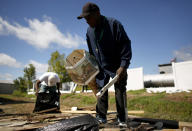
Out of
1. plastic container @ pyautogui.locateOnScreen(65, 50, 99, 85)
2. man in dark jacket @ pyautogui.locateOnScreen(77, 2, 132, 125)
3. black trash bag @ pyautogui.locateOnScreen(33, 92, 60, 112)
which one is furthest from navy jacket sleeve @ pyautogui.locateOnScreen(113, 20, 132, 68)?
black trash bag @ pyautogui.locateOnScreen(33, 92, 60, 112)

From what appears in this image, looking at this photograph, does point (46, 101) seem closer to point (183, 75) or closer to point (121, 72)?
point (121, 72)

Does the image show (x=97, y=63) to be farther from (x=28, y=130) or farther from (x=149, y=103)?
(x=149, y=103)

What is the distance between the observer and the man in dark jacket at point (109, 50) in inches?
80.1

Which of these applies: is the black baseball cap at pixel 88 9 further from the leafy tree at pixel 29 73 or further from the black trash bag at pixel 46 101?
the leafy tree at pixel 29 73

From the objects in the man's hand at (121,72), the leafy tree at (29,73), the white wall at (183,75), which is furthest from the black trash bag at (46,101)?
the leafy tree at (29,73)

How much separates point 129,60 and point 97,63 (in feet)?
2.06

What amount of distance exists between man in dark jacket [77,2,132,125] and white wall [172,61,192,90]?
38.3ft

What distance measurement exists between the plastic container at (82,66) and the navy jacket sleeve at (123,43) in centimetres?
55

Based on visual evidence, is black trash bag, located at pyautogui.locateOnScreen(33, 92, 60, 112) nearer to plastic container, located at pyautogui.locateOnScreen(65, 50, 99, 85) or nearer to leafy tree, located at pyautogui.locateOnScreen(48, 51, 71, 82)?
plastic container, located at pyautogui.locateOnScreen(65, 50, 99, 85)

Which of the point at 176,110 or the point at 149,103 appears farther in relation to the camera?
the point at 149,103

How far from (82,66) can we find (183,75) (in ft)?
40.0

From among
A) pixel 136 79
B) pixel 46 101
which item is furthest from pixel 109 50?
pixel 136 79

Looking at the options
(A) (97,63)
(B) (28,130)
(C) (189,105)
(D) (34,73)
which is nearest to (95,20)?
(A) (97,63)

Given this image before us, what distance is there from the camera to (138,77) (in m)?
14.2
